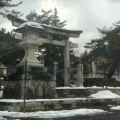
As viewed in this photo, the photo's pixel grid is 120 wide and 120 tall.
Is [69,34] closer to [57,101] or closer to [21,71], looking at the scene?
[21,71]

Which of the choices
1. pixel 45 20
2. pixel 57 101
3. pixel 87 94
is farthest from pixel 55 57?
pixel 57 101

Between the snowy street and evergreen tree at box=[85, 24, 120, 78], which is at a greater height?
evergreen tree at box=[85, 24, 120, 78]

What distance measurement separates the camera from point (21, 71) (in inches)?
811

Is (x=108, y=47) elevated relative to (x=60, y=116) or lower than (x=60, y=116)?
elevated

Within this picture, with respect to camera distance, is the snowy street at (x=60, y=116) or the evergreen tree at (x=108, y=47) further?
the evergreen tree at (x=108, y=47)

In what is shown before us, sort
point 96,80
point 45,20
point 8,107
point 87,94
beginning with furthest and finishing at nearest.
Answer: point 45,20 → point 96,80 → point 87,94 → point 8,107

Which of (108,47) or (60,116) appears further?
(108,47)

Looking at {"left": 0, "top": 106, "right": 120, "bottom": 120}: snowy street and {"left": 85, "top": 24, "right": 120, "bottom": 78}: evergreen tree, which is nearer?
{"left": 0, "top": 106, "right": 120, "bottom": 120}: snowy street

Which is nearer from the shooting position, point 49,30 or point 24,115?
point 24,115

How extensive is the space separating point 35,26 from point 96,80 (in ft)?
68.0

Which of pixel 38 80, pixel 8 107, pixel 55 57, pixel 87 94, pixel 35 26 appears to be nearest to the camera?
pixel 8 107

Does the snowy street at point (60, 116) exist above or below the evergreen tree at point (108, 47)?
below

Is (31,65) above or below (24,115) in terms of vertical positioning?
above

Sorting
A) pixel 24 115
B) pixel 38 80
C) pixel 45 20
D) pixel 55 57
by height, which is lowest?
pixel 24 115
